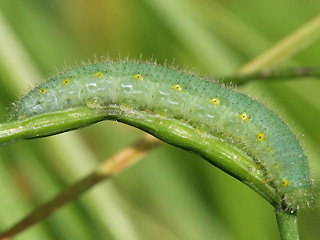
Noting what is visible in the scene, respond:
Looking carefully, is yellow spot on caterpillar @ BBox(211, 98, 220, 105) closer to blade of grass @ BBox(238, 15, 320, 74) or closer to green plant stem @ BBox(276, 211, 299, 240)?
green plant stem @ BBox(276, 211, 299, 240)

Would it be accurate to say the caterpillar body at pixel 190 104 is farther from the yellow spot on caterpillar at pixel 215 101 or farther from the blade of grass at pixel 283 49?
the blade of grass at pixel 283 49

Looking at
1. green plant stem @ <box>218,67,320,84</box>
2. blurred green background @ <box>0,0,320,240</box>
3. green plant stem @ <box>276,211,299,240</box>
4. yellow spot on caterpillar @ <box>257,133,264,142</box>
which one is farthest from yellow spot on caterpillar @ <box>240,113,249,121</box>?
A: blurred green background @ <box>0,0,320,240</box>

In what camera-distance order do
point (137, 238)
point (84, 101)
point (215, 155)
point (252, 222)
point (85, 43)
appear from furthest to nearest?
point (85, 43)
point (252, 222)
point (137, 238)
point (84, 101)
point (215, 155)

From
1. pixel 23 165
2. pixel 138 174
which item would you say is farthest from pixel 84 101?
pixel 138 174

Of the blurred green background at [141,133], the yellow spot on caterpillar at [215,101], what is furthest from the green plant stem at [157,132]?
the blurred green background at [141,133]

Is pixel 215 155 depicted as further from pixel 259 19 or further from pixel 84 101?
pixel 259 19

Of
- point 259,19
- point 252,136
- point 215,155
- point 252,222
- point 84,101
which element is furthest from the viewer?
point 259,19

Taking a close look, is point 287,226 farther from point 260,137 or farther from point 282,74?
point 282,74

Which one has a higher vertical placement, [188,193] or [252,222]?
[188,193]
